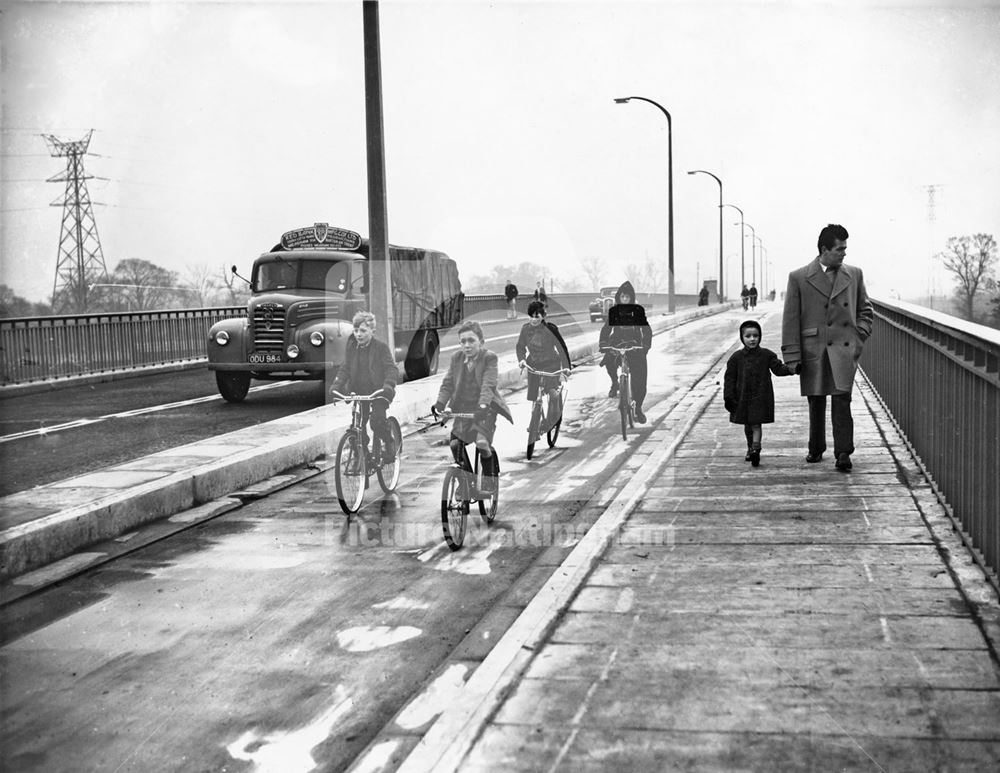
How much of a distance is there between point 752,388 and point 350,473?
3.57 meters

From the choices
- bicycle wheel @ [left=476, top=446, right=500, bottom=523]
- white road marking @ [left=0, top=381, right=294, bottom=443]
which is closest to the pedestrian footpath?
bicycle wheel @ [left=476, top=446, right=500, bottom=523]

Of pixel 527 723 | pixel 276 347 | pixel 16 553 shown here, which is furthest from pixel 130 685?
pixel 276 347

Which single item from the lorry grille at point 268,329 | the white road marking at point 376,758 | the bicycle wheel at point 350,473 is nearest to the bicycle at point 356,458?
the bicycle wheel at point 350,473

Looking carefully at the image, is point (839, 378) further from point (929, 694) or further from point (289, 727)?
point (289, 727)

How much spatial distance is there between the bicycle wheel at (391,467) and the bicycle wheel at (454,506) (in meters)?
1.69

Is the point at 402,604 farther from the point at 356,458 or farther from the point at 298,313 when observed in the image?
the point at 298,313

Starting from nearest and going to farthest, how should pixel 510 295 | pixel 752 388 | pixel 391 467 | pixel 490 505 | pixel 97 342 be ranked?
1. pixel 490 505
2. pixel 391 467
3. pixel 752 388
4. pixel 97 342
5. pixel 510 295

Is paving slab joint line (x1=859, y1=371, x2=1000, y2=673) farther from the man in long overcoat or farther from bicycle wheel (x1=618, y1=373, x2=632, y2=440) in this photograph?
bicycle wheel (x1=618, y1=373, x2=632, y2=440)

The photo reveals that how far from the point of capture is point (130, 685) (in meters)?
5.35

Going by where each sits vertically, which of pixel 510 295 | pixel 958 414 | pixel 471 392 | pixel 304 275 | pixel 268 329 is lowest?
pixel 958 414

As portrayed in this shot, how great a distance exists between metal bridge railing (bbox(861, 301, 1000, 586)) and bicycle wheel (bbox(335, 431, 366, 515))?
4.26 m

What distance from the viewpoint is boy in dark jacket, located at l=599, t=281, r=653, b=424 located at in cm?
1338

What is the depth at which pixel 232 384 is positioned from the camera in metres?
18.5

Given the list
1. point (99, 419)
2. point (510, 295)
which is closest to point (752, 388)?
point (99, 419)
